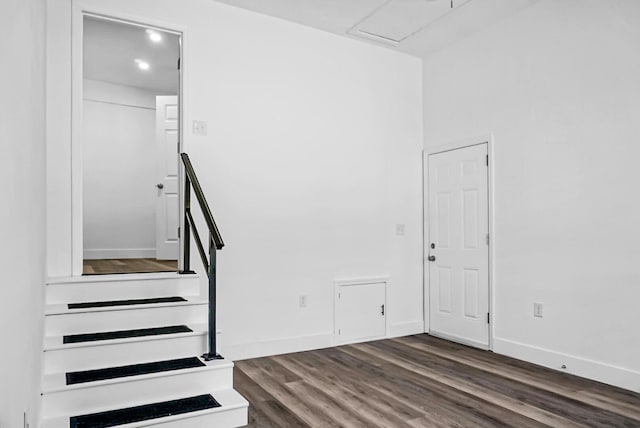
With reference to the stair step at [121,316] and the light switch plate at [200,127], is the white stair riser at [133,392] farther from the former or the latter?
the light switch plate at [200,127]

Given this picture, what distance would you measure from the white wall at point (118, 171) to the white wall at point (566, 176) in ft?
16.1

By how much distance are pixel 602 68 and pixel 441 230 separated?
216 cm

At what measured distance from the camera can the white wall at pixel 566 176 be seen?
3.33 metres

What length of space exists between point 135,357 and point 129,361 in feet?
0.13

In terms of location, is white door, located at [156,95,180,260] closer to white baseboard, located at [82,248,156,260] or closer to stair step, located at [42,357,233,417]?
white baseboard, located at [82,248,156,260]

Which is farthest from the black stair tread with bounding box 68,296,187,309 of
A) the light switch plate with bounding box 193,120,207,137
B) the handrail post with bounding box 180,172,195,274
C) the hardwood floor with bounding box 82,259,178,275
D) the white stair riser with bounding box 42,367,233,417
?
the light switch plate with bounding box 193,120,207,137

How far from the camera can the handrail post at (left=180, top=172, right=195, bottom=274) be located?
3645mm

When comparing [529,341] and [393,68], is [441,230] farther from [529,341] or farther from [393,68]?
[393,68]

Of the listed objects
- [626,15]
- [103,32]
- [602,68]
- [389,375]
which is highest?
[103,32]

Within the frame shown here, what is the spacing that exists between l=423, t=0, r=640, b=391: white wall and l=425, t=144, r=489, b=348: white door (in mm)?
169

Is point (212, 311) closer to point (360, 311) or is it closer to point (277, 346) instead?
point (277, 346)

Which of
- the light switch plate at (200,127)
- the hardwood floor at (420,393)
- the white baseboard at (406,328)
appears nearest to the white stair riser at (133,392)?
the hardwood floor at (420,393)

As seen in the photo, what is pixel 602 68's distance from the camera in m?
3.48

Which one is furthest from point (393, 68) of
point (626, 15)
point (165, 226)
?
point (165, 226)
